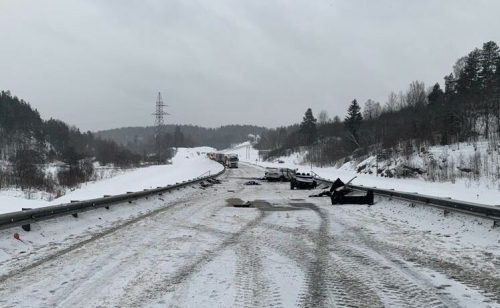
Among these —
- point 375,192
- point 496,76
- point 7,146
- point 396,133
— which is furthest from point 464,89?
point 7,146

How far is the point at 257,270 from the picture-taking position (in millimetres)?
6957

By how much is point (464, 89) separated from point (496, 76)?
1279cm

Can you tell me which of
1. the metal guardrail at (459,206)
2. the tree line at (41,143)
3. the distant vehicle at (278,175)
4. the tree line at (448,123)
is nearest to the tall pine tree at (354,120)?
the tree line at (448,123)

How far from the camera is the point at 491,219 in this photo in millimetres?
10062

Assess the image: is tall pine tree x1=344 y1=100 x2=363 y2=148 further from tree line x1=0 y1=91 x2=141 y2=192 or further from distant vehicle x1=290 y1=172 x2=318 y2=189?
distant vehicle x1=290 y1=172 x2=318 y2=189

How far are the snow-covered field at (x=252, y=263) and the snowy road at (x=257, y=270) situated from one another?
0.02m

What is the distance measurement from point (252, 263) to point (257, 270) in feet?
1.68

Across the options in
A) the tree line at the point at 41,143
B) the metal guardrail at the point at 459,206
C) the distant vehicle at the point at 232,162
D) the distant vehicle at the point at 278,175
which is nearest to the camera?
the metal guardrail at the point at 459,206

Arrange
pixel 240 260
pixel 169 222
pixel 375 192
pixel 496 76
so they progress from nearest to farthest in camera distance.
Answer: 1. pixel 240 260
2. pixel 169 222
3. pixel 375 192
4. pixel 496 76

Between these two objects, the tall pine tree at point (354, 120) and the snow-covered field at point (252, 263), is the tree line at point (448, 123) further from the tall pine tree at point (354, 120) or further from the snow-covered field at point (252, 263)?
the snow-covered field at point (252, 263)

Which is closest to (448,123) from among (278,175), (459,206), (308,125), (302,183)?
(278,175)

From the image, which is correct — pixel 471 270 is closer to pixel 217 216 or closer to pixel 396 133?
pixel 217 216

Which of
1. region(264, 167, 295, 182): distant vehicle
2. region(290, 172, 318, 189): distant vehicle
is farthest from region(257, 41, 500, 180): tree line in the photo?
region(290, 172, 318, 189): distant vehicle

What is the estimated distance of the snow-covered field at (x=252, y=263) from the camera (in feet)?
18.2
